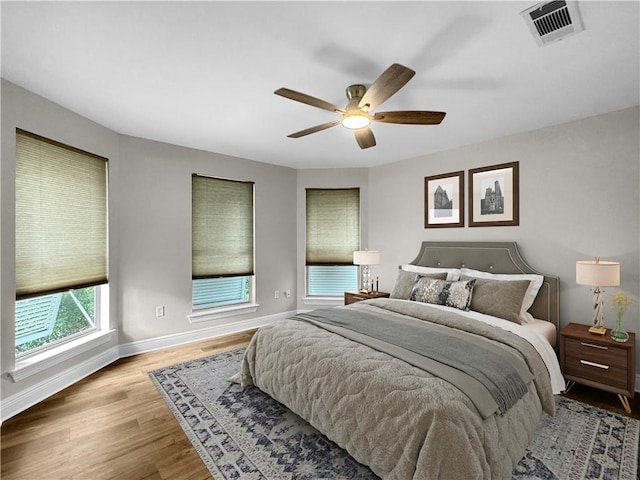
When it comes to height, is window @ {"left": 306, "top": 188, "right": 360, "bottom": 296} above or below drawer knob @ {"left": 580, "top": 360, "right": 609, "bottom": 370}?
above

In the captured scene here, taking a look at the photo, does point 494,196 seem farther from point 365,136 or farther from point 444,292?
point 365,136

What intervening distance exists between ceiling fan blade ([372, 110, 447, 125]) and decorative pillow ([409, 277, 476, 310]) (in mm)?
1719

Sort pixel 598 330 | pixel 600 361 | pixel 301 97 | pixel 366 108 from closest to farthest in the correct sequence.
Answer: pixel 301 97
pixel 366 108
pixel 600 361
pixel 598 330

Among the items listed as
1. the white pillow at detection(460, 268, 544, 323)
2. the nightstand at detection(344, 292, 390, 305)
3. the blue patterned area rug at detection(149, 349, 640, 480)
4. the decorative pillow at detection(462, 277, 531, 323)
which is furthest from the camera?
the nightstand at detection(344, 292, 390, 305)

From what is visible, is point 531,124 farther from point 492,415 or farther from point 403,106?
point 492,415

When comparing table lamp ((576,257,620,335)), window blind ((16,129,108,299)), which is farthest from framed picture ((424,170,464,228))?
window blind ((16,129,108,299))

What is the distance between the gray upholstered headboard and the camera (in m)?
3.12

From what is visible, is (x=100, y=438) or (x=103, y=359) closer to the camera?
(x=100, y=438)

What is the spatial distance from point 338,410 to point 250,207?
3.41 metres

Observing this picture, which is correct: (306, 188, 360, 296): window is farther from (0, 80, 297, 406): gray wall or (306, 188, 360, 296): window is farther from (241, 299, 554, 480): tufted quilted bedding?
(241, 299, 554, 480): tufted quilted bedding

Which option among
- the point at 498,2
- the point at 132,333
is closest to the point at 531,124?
the point at 498,2

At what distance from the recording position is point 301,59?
2037 millimetres

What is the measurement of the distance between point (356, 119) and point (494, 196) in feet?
7.42

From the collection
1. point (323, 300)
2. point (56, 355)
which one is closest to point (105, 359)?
point (56, 355)
